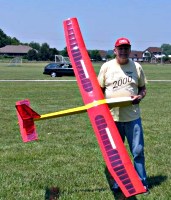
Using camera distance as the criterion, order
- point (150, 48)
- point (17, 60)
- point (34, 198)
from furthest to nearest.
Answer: point (150, 48)
point (17, 60)
point (34, 198)

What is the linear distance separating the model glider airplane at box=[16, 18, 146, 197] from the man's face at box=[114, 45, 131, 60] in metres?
0.51

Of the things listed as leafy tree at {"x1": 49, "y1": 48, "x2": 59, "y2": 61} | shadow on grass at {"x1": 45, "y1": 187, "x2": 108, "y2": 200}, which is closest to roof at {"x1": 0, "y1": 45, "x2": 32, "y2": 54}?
leafy tree at {"x1": 49, "y1": 48, "x2": 59, "y2": 61}

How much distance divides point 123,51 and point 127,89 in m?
0.50

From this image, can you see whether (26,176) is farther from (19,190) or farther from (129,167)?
(129,167)

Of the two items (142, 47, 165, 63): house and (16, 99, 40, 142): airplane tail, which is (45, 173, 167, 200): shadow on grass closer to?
(16, 99, 40, 142): airplane tail

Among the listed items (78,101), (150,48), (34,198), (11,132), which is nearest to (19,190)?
(34,198)

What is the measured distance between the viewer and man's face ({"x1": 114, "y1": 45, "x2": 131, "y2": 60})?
488 centimetres

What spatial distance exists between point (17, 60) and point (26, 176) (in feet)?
250

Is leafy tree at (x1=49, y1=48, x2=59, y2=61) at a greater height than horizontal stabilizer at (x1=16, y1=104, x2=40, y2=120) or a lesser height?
lesser

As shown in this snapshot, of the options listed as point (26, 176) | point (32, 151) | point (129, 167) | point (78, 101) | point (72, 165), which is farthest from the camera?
point (78, 101)

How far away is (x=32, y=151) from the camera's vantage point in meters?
7.16

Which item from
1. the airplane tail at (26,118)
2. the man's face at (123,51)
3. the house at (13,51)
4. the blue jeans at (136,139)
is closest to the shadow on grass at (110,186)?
the blue jeans at (136,139)

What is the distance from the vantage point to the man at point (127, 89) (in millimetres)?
4980

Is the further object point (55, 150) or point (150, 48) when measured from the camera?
point (150, 48)
